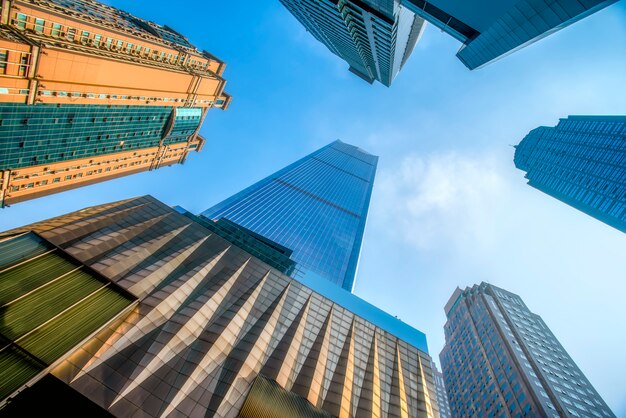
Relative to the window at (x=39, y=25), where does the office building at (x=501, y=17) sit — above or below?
above

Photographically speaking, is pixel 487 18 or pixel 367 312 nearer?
pixel 487 18

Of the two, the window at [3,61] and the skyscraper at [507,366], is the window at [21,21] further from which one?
the skyscraper at [507,366]

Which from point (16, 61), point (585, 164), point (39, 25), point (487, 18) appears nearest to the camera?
point (487, 18)

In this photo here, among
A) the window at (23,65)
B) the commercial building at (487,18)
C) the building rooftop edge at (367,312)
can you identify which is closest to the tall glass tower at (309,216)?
the building rooftop edge at (367,312)

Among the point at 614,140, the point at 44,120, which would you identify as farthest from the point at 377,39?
the point at 614,140

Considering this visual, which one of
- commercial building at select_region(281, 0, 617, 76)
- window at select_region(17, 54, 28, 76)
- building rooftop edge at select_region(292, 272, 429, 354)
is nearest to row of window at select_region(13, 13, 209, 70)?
window at select_region(17, 54, 28, 76)

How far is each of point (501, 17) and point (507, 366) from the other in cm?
7285

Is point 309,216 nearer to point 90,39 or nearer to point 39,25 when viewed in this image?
point 90,39

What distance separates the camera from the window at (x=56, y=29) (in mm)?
50906

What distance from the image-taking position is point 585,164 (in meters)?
97.8

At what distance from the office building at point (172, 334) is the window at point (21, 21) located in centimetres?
3846

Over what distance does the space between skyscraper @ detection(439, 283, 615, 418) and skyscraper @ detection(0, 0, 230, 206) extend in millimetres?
98906

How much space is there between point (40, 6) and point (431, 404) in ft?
264

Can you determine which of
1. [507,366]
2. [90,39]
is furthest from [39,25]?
[507,366]
